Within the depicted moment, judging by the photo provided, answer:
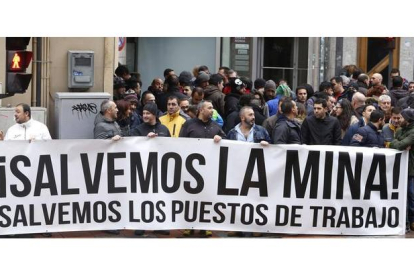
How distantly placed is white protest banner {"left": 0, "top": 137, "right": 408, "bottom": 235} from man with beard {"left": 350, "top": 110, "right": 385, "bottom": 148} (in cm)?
57

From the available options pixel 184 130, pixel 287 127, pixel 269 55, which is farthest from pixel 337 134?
pixel 269 55

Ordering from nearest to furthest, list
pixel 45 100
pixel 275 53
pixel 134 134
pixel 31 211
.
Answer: pixel 31 211, pixel 134 134, pixel 45 100, pixel 275 53

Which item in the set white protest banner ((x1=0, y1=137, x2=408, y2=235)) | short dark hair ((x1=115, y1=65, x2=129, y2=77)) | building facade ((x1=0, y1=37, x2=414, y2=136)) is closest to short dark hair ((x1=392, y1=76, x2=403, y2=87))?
building facade ((x1=0, y1=37, x2=414, y2=136))

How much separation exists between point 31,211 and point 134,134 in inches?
62.4

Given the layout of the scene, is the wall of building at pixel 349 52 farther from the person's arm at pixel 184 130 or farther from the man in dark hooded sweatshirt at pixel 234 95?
the person's arm at pixel 184 130

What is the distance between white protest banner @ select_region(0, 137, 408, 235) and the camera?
42.0ft

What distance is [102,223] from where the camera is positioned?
42.4 feet

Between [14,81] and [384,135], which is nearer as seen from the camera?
[14,81]

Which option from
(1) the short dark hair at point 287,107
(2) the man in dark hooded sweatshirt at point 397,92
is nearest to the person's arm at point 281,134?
(1) the short dark hair at point 287,107

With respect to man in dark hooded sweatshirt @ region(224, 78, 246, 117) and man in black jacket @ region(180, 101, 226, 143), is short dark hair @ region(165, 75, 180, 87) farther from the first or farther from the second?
man in black jacket @ region(180, 101, 226, 143)

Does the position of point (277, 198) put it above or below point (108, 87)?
below

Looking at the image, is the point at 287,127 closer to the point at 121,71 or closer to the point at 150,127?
the point at 150,127

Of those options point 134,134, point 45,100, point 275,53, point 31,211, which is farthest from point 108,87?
point 275,53

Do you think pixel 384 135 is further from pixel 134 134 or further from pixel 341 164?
pixel 134 134
